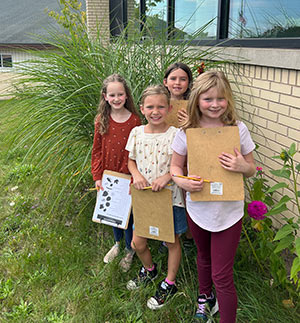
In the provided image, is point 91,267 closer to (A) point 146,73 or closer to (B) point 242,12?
(A) point 146,73

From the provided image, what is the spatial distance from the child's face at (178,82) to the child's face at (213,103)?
2.63 ft

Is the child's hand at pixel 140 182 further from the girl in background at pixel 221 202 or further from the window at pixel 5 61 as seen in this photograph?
the window at pixel 5 61

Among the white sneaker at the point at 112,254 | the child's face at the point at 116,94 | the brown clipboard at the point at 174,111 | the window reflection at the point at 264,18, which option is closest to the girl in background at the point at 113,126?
the child's face at the point at 116,94

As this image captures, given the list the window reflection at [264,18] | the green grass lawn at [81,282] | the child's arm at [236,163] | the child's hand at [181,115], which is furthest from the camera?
the window reflection at [264,18]

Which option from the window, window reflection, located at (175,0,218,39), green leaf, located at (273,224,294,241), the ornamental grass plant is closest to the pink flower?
green leaf, located at (273,224,294,241)

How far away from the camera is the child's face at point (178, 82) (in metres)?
2.56

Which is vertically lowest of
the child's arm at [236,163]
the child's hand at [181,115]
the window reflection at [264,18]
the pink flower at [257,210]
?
the pink flower at [257,210]

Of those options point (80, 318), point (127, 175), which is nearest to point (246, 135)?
point (127, 175)

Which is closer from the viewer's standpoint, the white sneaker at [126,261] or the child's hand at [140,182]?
the child's hand at [140,182]

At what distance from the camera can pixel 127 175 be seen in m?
2.47

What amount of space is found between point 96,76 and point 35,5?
748 inches

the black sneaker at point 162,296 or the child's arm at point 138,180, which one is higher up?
the child's arm at point 138,180

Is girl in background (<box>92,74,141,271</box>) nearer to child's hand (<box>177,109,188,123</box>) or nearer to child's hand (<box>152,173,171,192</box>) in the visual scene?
child's hand (<box>177,109,188,123</box>)

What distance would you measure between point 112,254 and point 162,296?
66 cm
